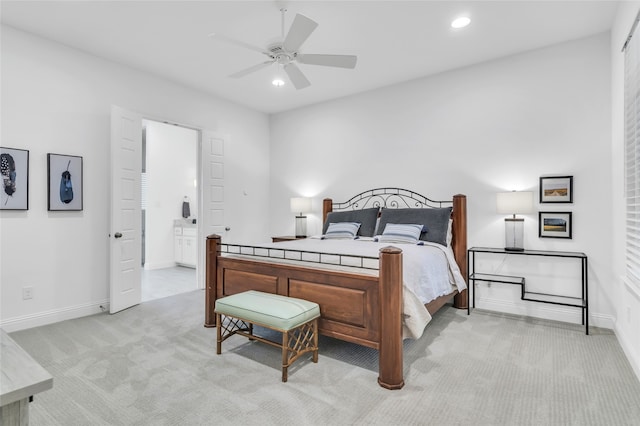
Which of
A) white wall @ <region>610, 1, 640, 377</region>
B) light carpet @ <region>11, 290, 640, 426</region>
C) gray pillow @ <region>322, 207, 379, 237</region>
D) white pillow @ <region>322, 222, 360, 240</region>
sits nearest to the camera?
light carpet @ <region>11, 290, 640, 426</region>

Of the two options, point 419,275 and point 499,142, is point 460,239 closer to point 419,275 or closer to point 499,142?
point 499,142

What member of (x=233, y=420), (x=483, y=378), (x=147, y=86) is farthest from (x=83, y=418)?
(x=147, y=86)

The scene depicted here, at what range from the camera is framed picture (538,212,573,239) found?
3.46 m

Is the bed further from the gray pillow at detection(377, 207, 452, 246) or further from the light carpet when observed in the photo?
the light carpet

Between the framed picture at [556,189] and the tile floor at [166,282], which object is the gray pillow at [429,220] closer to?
the framed picture at [556,189]

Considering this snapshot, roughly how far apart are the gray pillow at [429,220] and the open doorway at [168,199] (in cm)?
412

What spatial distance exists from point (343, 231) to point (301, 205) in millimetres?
1247

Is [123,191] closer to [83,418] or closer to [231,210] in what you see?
[231,210]

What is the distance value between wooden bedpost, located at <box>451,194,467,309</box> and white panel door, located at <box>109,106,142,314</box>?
3867 millimetres

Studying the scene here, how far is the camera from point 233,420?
6.13 ft

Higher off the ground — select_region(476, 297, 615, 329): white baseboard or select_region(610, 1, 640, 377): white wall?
select_region(610, 1, 640, 377): white wall

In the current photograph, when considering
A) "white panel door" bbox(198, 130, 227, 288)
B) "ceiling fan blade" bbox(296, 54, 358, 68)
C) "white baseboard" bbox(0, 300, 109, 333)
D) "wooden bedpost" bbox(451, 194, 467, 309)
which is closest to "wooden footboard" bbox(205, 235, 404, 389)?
"white baseboard" bbox(0, 300, 109, 333)

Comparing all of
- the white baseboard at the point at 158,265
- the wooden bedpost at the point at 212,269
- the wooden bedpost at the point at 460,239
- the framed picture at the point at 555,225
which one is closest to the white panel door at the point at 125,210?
the wooden bedpost at the point at 212,269

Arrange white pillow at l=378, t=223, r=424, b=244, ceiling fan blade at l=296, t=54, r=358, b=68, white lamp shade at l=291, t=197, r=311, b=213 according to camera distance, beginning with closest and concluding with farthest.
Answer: ceiling fan blade at l=296, t=54, r=358, b=68 < white pillow at l=378, t=223, r=424, b=244 < white lamp shade at l=291, t=197, r=311, b=213
